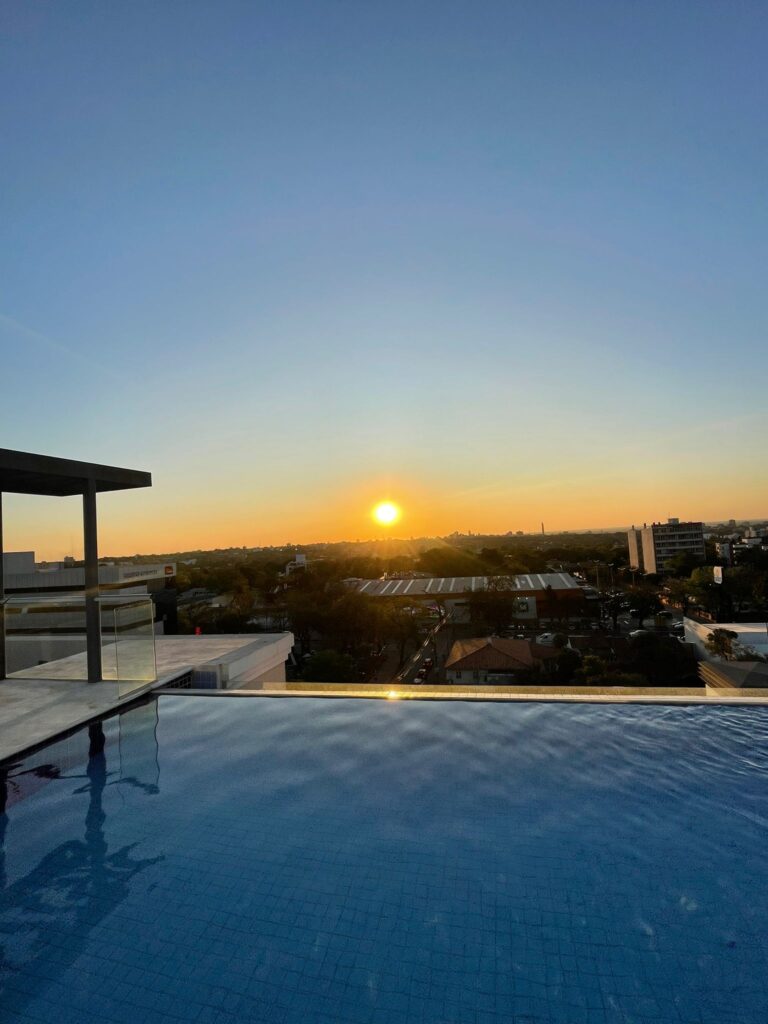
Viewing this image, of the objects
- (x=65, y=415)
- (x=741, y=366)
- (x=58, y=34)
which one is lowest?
(x=65, y=415)

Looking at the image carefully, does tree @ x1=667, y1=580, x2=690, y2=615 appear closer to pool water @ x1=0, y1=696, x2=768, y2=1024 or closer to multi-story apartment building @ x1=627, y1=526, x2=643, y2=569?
multi-story apartment building @ x1=627, y1=526, x2=643, y2=569

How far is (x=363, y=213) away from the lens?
30.2ft

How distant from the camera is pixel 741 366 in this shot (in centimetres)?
1276

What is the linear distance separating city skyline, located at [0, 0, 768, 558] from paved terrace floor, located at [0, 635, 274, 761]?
1598 millimetres

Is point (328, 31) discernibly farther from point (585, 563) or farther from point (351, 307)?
point (585, 563)

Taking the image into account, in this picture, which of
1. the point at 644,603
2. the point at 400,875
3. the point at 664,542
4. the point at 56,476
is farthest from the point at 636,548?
the point at 400,875

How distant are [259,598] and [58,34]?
3192 centimetres

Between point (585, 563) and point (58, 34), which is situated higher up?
point (58, 34)

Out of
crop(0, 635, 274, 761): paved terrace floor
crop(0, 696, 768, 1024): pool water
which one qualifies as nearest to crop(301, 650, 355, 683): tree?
crop(0, 635, 274, 761): paved terrace floor

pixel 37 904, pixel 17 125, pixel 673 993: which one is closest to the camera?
pixel 673 993

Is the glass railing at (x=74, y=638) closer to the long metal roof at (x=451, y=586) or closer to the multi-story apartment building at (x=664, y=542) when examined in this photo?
the long metal roof at (x=451, y=586)

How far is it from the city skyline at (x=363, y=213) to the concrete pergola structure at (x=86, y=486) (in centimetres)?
30

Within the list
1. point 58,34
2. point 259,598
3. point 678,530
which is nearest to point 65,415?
point 58,34

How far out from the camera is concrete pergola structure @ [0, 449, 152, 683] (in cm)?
568
